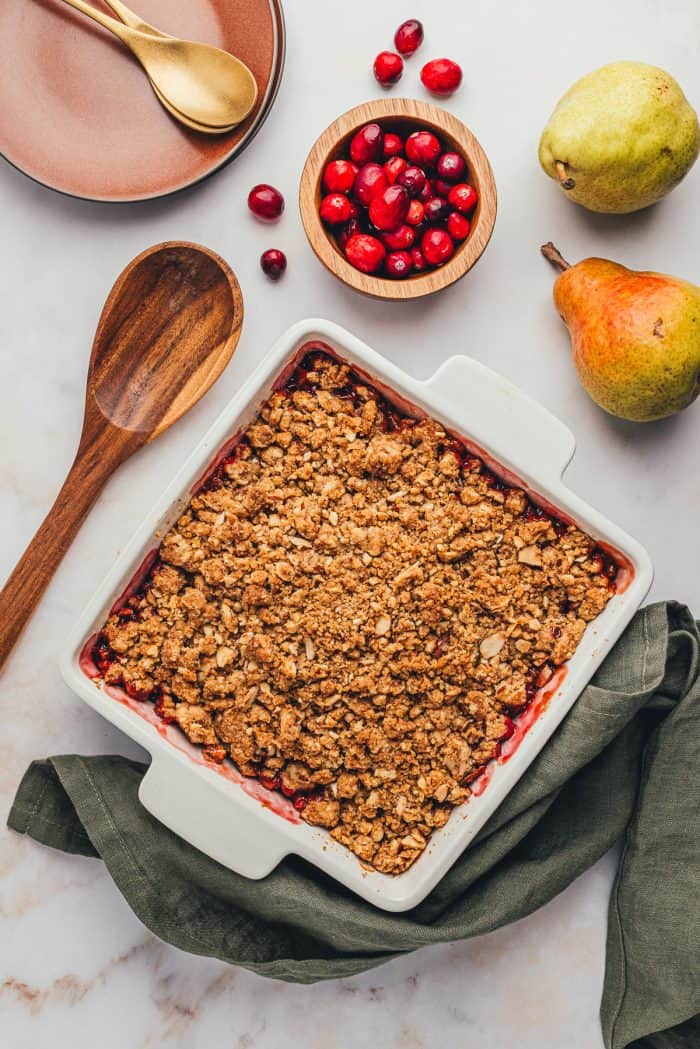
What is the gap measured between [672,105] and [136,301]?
92 centimetres

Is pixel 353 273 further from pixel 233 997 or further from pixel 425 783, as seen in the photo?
pixel 233 997

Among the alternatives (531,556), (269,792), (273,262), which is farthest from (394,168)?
(269,792)

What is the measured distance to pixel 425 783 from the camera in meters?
1.37

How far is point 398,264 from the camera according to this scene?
1500 millimetres

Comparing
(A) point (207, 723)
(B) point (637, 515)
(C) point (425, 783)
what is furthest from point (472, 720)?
(B) point (637, 515)

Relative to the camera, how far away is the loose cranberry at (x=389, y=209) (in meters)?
1.47

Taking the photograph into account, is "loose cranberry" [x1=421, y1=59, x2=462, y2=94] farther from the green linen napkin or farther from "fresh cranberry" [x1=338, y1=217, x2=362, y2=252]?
the green linen napkin

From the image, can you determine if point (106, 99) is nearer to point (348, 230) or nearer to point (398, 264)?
point (348, 230)

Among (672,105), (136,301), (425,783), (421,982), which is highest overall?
(672,105)

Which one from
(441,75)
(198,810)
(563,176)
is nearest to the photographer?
(198,810)

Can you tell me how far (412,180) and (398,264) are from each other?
0.44 ft

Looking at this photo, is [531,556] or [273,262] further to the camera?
[273,262]

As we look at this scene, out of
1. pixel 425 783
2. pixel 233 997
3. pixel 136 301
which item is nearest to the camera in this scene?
pixel 425 783

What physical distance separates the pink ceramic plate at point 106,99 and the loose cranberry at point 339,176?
162mm
